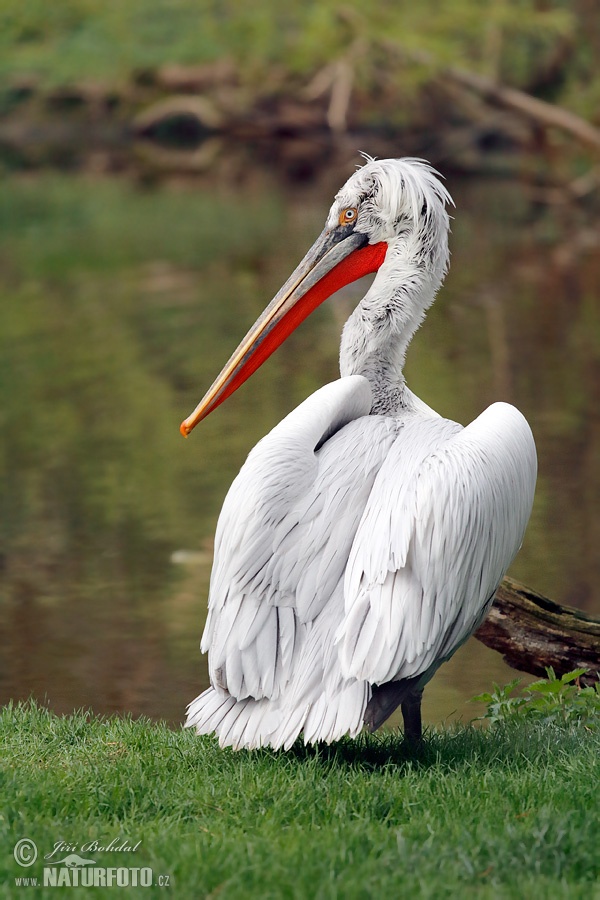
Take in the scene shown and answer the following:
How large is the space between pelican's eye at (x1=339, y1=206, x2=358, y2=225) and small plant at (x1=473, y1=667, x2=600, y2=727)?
1541 millimetres

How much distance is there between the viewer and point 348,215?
3.92 meters

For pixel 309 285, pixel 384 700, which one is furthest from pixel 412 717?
pixel 309 285

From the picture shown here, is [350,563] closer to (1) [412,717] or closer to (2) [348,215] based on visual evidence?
(1) [412,717]

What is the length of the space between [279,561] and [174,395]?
6.17 meters

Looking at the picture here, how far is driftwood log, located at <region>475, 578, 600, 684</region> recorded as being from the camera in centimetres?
409

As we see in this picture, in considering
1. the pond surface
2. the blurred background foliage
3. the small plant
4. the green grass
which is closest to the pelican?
the green grass

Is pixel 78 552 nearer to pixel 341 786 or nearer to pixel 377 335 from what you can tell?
pixel 377 335

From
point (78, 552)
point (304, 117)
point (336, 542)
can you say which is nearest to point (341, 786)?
point (336, 542)

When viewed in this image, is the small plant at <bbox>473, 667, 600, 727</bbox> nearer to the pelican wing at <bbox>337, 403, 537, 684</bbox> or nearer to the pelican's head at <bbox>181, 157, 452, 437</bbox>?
the pelican wing at <bbox>337, 403, 537, 684</bbox>

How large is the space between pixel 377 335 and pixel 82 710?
1.67 metres

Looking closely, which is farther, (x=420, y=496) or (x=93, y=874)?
(x=420, y=496)

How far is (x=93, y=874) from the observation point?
2506 mm

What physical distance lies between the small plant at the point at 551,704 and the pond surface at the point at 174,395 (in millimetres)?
431

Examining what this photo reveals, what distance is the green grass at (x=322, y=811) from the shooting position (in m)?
2.47
